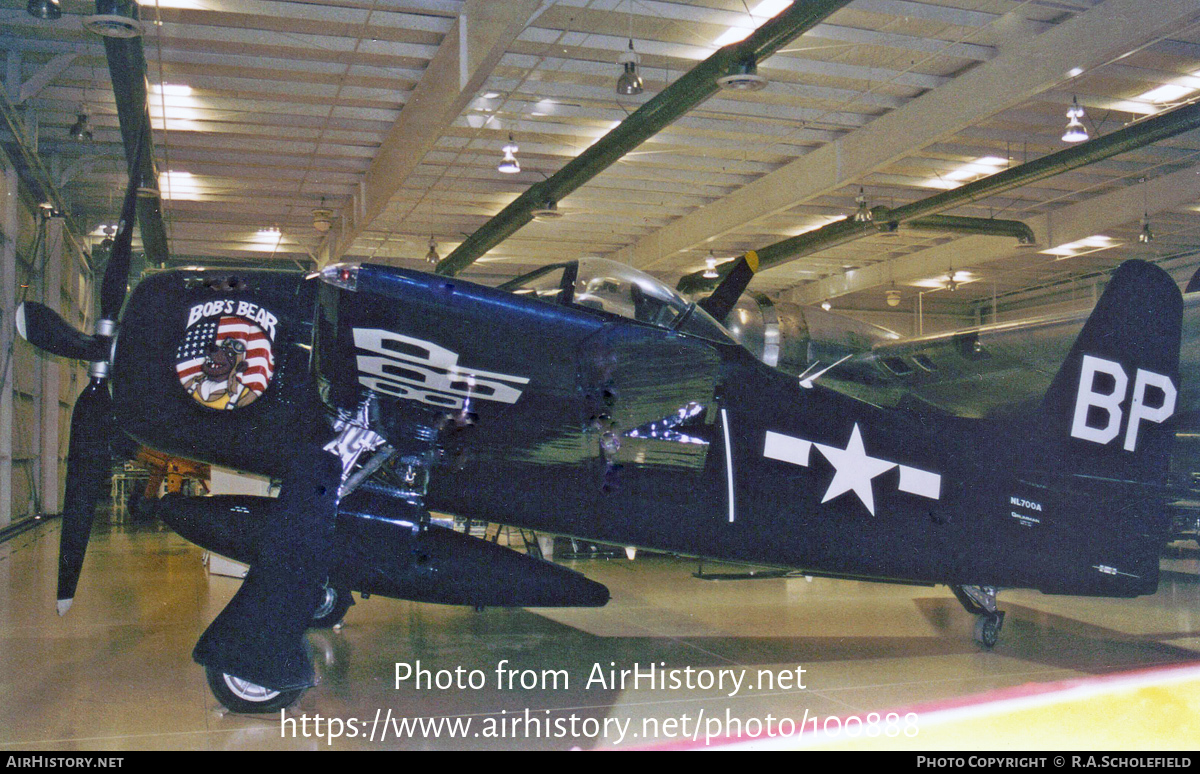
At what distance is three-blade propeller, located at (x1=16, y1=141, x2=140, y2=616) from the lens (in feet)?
13.7

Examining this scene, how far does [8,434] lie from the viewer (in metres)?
10.4

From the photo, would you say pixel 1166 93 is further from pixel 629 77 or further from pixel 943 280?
pixel 943 280

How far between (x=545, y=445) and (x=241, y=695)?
5.41 feet

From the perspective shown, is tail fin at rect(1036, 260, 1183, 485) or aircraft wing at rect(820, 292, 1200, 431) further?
aircraft wing at rect(820, 292, 1200, 431)

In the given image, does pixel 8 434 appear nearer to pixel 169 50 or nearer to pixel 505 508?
pixel 169 50

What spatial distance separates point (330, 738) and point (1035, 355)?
608cm

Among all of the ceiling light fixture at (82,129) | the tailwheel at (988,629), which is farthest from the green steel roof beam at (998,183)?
the ceiling light fixture at (82,129)

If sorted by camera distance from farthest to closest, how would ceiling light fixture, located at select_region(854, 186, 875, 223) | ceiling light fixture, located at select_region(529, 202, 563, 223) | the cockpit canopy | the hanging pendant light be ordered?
ceiling light fixture, located at select_region(854, 186, 875, 223) < ceiling light fixture, located at select_region(529, 202, 563, 223) < the hanging pendant light < the cockpit canopy

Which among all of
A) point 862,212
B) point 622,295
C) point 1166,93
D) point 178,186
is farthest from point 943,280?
point 622,295

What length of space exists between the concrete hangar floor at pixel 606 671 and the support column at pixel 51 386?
586 centimetres

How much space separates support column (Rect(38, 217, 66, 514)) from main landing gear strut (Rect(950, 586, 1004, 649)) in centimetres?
1161

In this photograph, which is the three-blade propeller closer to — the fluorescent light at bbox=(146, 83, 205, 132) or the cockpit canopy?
the cockpit canopy

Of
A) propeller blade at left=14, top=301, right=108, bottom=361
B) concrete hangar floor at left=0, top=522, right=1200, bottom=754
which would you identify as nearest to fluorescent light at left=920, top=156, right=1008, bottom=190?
concrete hangar floor at left=0, top=522, right=1200, bottom=754

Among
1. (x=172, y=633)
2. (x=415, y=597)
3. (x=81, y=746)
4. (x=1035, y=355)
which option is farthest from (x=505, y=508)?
(x=1035, y=355)
